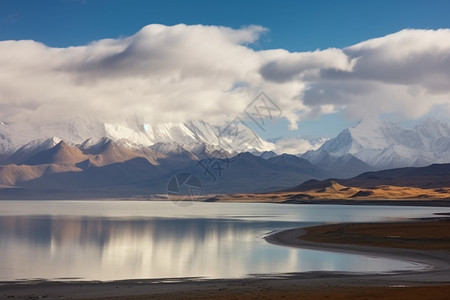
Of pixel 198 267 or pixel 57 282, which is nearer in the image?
pixel 57 282

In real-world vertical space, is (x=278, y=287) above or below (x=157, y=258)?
above

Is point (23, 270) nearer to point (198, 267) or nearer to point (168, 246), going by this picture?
point (198, 267)

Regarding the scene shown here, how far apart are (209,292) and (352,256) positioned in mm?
28193

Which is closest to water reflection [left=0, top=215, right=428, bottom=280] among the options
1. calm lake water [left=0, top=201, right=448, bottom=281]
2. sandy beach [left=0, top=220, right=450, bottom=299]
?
calm lake water [left=0, top=201, right=448, bottom=281]

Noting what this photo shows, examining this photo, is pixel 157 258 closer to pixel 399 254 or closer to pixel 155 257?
pixel 155 257

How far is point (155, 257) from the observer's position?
6638cm

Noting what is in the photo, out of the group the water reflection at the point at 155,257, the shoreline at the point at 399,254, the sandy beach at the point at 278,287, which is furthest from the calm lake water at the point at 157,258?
the sandy beach at the point at 278,287

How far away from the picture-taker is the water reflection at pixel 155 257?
5403 cm

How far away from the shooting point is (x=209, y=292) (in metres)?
40.7

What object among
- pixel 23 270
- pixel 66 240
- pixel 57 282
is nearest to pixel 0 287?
pixel 57 282

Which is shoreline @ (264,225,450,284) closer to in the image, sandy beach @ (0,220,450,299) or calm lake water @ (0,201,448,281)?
sandy beach @ (0,220,450,299)

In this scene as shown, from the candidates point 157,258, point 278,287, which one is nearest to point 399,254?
point 278,287

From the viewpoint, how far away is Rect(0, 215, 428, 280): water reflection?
54031 mm

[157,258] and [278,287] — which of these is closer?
[278,287]
